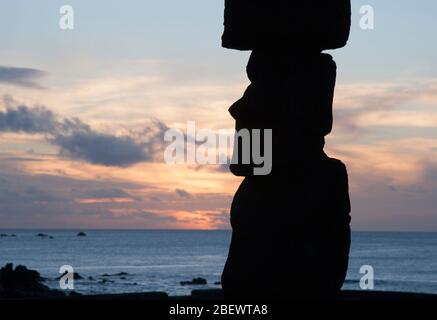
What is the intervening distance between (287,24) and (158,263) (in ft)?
189

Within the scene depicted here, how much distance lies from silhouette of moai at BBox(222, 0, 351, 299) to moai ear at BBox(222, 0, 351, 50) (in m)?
0.01

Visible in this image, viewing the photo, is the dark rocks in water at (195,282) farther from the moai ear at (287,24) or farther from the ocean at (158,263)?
the moai ear at (287,24)

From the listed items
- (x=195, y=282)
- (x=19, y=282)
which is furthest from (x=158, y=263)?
(x=19, y=282)

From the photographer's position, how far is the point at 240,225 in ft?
35.0

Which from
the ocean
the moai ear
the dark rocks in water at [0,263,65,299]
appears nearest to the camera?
the moai ear

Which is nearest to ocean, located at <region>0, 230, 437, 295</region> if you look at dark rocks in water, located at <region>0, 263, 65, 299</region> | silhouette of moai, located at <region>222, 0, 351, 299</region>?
dark rocks in water, located at <region>0, 263, 65, 299</region>

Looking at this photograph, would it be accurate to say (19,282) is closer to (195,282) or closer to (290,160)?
(195,282)

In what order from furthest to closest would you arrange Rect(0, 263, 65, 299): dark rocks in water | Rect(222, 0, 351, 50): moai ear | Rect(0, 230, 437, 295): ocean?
Rect(0, 230, 437, 295): ocean, Rect(0, 263, 65, 299): dark rocks in water, Rect(222, 0, 351, 50): moai ear

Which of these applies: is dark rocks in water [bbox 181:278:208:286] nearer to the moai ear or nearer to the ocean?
the ocean

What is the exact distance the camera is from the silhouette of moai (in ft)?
33.8

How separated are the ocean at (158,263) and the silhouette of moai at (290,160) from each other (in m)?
33.4

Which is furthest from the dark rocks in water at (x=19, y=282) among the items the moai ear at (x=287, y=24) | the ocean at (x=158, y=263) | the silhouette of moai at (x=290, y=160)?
the moai ear at (x=287, y=24)

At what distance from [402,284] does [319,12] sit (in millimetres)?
44604
